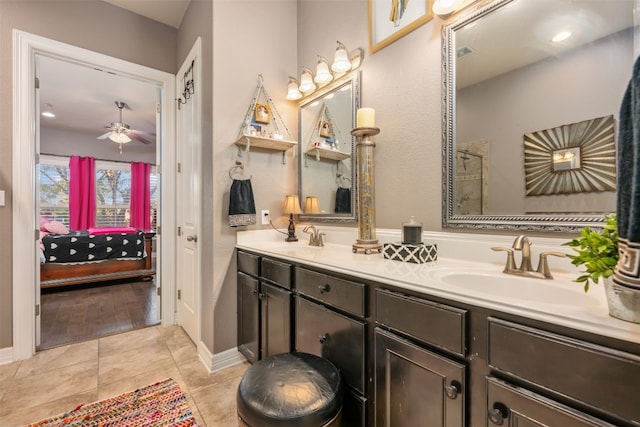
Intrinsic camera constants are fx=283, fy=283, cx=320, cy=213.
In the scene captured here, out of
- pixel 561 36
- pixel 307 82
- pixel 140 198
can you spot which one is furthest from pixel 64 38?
pixel 140 198

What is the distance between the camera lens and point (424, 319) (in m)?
0.92

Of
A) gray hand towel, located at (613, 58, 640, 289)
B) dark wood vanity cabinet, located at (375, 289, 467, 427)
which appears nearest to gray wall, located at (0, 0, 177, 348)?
dark wood vanity cabinet, located at (375, 289, 467, 427)

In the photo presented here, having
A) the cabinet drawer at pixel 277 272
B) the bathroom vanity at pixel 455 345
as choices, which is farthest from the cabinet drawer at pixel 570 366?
the cabinet drawer at pixel 277 272

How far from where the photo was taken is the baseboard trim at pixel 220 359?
6.58ft

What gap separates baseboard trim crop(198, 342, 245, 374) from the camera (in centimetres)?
201

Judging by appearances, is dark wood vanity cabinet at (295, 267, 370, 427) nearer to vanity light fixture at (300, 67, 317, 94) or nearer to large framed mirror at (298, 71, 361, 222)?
large framed mirror at (298, 71, 361, 222)

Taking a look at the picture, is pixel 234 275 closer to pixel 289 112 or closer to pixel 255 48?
pixel 289 112

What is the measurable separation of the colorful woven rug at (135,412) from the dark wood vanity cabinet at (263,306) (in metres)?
0.47

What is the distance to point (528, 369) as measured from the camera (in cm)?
70

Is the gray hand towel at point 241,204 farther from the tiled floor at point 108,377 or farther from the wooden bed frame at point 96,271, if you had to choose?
the wooden bed frame at point 96,271

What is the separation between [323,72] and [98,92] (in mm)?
3845

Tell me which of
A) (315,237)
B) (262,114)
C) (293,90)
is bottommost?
(315,237)

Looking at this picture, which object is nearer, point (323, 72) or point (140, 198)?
point (323, 72)

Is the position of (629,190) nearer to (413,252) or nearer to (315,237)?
(413,252)
